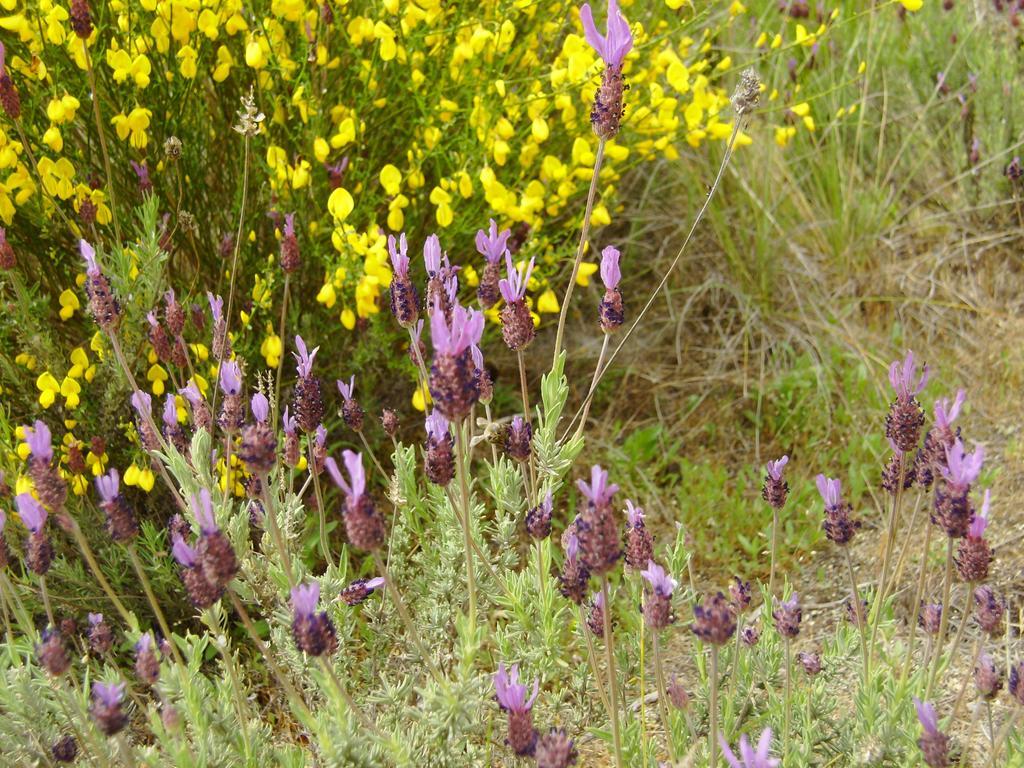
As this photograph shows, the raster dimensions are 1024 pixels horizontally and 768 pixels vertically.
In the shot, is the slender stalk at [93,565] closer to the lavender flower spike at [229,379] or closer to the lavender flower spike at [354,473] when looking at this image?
the lavender flower spike at [229,379]

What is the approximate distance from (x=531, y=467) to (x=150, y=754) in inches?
27.6

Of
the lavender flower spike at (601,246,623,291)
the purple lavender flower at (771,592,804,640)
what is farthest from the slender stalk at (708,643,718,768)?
the lavender flower spike at (601,246,623,291)

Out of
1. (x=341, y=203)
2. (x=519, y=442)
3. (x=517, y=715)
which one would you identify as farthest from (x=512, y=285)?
(x=341, y=203)

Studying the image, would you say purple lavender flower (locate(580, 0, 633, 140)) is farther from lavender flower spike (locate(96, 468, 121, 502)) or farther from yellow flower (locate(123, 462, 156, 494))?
yellow flower (locate(123, 462, 156, 494))

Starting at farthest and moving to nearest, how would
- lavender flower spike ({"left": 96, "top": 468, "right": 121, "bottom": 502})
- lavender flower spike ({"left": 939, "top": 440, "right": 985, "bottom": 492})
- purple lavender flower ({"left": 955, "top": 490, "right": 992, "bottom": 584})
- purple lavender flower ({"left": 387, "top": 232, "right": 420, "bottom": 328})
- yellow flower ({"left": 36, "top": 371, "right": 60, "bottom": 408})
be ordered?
yellow flower ({"left": 36, "top": 371, "right": 60, "bottom": 408}) → purple lavender flower ({"left": 387, "top": 232, "right": 420, "bottom": 328}) → lavender flower spike ({"left": 96, "top": 468, "right": 121, "bottom": 502}) → purple lavender flower ({"left": 955, "top": 490, "right": 992, "bottom": 584}) → lavender flower spike ({"left": 939, "top": 440, "right": 985, "bottom": 492})

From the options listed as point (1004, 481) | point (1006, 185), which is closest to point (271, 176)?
point (1004, 481)

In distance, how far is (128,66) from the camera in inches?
82.2

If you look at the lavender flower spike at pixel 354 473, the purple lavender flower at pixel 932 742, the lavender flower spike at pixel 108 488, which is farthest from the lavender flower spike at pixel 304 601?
the purple lavender flower at pixel 932 742

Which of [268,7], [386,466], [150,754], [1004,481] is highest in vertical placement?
[268,7]

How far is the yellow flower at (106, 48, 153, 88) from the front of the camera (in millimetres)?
2064

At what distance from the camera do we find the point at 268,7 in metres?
2.38

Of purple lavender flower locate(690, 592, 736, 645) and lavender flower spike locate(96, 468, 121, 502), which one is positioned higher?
lavender flower spike locate(96, 468, 121, 502)

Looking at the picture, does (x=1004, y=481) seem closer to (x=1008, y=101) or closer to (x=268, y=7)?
(x=1008, y=101)

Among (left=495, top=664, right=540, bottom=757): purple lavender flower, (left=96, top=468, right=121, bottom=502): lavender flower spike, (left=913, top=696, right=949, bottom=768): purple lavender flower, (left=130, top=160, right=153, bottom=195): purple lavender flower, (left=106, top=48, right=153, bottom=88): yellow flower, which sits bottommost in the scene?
(left=913, top=696, right=949, bottom=768): purple lavender flower
